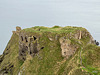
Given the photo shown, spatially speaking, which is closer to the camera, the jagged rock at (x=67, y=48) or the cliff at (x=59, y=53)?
the cliff at (x=59, y=53)

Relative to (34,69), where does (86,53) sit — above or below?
above

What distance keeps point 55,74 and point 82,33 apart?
108 feet

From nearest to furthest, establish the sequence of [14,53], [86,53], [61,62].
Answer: [86,53]
[61,62]
[14,53]

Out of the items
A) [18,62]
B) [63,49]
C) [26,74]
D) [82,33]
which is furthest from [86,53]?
[18,62]

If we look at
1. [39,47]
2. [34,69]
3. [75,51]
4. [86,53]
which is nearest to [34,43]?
[39,47]

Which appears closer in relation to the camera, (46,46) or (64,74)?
(64,74)

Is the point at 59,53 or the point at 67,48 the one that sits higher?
the point at 67,48

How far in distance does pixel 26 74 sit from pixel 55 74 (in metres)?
18.5

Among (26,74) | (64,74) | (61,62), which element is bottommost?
(26,74)

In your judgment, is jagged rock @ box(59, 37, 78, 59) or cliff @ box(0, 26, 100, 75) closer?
cliff @ box(0, 26, 100, 75)

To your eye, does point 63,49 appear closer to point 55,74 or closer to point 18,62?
point 55,74

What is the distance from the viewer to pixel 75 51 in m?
48.8

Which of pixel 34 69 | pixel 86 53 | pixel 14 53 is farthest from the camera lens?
pixel 14 53

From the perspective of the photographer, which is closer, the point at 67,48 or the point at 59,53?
the point at 67,48
